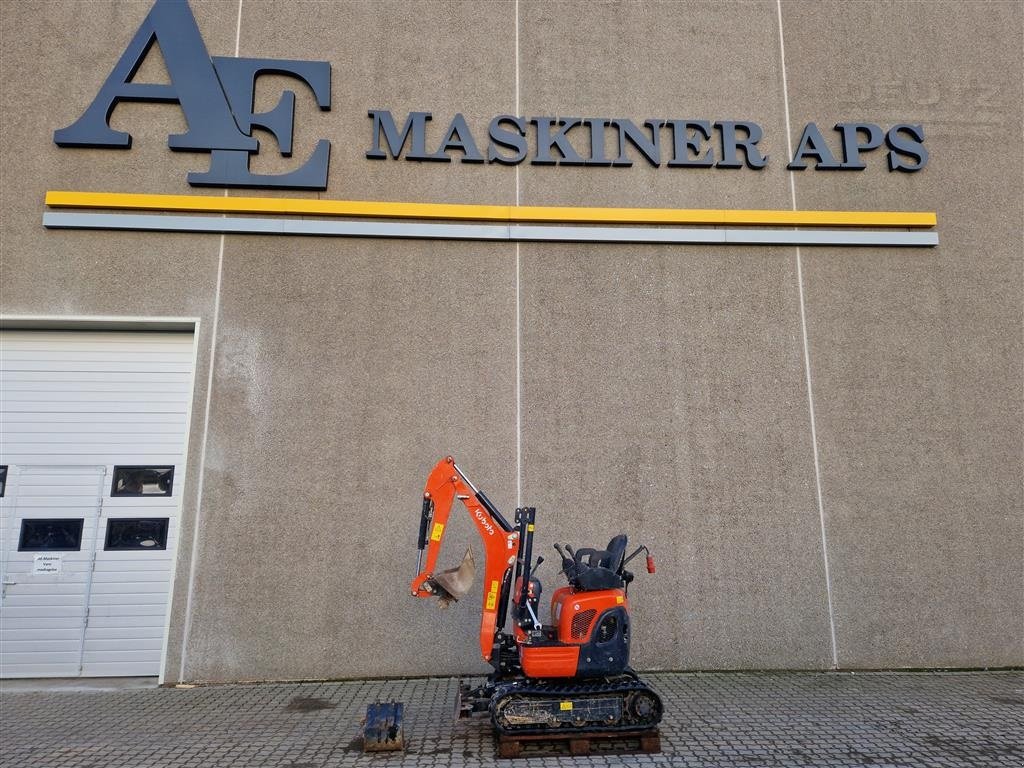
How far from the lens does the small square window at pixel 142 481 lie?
6648 millimetres

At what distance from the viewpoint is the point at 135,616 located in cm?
645

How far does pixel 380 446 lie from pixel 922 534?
19.8 feet

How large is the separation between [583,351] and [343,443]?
9.27 feet

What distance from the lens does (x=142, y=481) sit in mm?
6688

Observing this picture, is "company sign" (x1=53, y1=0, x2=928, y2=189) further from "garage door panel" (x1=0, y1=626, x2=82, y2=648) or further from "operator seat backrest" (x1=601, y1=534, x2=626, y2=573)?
"garage door panel" (x1=0, y1=626, x2=82, y2=648)

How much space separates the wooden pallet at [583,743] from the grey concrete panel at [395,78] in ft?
18.1

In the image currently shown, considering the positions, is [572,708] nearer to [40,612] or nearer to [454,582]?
[454,582]

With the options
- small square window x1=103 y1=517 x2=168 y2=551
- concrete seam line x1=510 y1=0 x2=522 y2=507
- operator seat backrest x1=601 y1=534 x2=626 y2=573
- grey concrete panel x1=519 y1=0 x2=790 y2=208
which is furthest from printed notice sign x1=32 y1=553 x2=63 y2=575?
grey concrete panel x1=519 y1=0 x2=790 y2=208

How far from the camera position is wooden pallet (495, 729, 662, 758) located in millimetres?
4266

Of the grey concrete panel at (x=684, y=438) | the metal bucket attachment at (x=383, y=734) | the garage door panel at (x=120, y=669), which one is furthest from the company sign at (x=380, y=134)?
the metal bucket attachment at (x=383, y=734)

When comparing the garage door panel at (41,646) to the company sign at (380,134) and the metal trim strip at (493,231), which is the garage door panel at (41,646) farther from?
the company sign at (380,134)

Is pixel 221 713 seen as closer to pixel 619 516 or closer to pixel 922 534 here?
pixel 619 516

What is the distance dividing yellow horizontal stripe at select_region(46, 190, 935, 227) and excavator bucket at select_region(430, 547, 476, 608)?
411 cm

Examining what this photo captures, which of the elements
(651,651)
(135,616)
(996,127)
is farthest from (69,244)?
(996,127)
